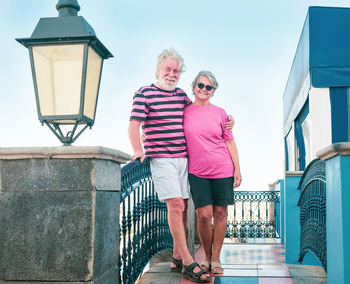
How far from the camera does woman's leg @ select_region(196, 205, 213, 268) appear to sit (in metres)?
3.49

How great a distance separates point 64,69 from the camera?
118 inches

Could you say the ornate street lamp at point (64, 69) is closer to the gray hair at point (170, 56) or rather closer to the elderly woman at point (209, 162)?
the gray hair at point (170, 56)

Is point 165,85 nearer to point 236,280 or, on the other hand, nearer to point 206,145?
point 206,145

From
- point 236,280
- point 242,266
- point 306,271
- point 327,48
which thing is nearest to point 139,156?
point 236,280

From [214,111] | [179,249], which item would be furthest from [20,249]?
[214,111]

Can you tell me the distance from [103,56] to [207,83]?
2.86ft

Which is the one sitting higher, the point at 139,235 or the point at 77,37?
the point at 77,37

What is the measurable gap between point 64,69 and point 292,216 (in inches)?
183

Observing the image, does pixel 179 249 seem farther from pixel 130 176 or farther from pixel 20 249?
pixel 20 249

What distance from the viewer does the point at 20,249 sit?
2.62m

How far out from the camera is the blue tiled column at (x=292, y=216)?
6.60m

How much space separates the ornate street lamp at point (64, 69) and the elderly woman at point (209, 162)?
85 cm

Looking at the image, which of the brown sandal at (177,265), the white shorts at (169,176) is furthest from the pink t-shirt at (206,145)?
the brown sandal at (177,265)

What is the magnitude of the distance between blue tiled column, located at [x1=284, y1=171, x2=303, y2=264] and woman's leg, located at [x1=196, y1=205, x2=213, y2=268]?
322cm
